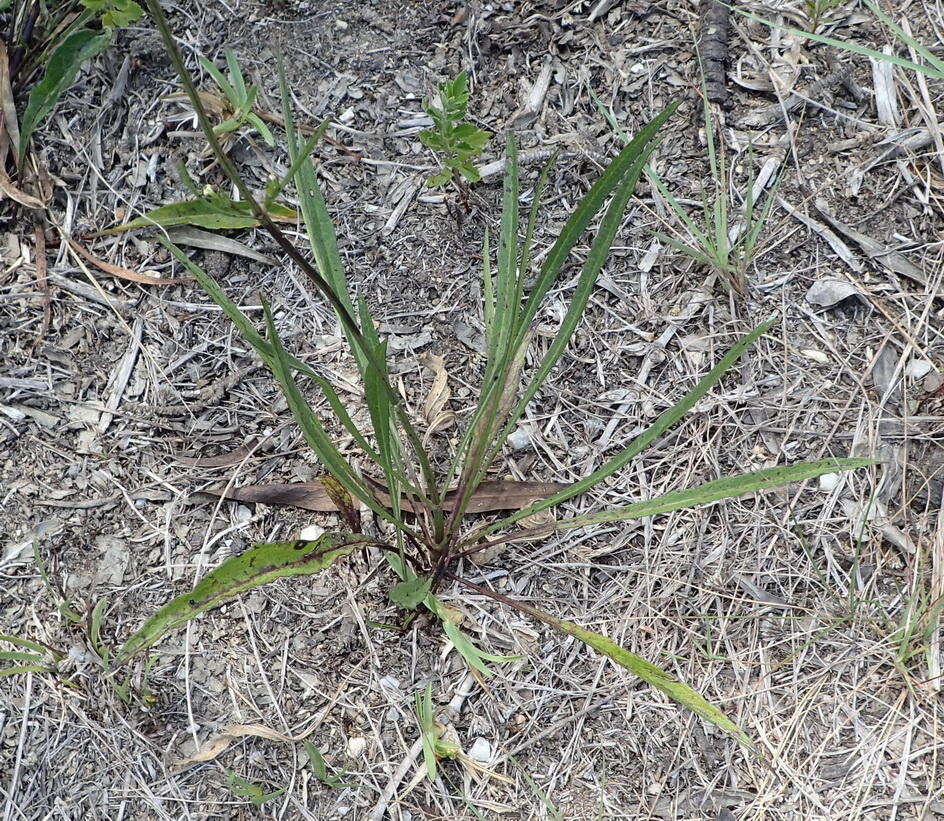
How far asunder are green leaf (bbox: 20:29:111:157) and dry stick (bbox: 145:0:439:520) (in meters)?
0.57

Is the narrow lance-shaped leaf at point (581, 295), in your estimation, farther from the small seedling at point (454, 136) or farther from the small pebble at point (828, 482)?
the small pebble at point (828, 482)

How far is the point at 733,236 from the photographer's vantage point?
163 centimetres

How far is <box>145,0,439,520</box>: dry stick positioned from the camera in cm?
76

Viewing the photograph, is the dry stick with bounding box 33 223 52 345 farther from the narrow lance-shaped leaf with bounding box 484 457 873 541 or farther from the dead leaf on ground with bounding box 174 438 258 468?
the narrow lance-shaped leaf with bounding box 484 457 873 541

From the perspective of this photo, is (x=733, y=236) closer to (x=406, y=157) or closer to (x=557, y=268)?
(x=557, y=268)

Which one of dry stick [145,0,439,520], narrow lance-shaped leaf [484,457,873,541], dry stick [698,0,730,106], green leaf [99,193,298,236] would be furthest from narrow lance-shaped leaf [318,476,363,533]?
dry stick [698,0,730,106]

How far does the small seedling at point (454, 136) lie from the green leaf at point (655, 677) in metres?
0.85

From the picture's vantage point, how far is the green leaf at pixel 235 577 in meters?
1.28

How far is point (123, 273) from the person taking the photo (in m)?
1.66

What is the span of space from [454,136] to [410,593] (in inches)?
32.9

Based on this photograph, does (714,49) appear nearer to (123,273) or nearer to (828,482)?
(828,482)

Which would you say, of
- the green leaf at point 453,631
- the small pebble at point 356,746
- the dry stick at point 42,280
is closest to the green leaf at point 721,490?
the green leaf at point 453,631

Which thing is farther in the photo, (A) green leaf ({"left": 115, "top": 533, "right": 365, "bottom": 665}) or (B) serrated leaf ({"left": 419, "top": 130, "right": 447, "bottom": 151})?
(B) serrated leaf ({"left": 419, "top": 130, "right": 447, "bottom": 151})

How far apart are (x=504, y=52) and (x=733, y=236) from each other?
0.64 m
